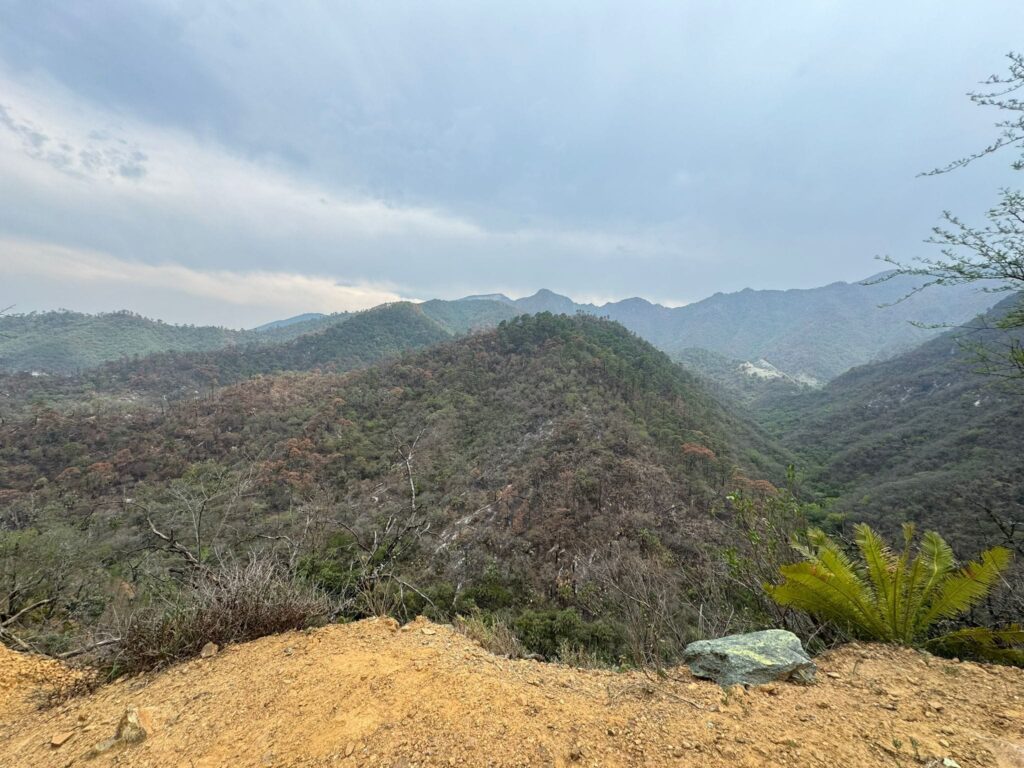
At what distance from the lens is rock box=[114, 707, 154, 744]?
2168 millimetres

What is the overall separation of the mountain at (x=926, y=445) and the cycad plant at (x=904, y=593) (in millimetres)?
1901

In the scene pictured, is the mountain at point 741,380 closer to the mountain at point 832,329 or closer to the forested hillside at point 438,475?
the mountain at point 832,329

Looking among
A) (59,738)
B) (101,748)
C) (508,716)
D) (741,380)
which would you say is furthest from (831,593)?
(741,380)

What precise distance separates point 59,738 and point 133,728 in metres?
0.54

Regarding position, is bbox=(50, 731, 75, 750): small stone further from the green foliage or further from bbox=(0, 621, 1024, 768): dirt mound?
the green foliage

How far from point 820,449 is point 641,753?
42114 mm

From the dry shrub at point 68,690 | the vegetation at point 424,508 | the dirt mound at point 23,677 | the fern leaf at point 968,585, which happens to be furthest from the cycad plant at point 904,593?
the dirt mound at point 23,677

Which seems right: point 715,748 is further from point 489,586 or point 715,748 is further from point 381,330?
point 381,330

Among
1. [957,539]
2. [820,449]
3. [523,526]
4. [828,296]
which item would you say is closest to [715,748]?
[523,526]

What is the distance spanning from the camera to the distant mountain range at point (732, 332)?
8562 cm

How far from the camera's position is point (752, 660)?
273cm

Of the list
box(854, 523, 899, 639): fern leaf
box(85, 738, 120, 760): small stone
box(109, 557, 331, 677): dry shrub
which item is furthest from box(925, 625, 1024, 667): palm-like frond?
box(85, 738, 120, 760): small stone

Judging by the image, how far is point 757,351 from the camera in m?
150

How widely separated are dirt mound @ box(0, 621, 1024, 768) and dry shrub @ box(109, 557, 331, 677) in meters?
0.19
